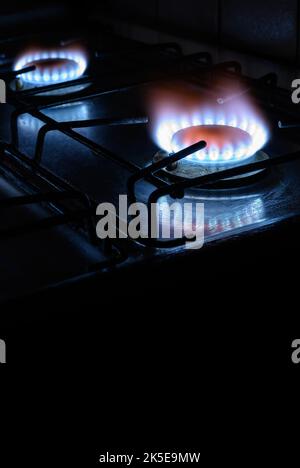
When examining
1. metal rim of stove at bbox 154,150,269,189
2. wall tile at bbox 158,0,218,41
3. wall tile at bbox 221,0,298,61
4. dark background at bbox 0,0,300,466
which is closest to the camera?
dark background at bbox 0,0,300,466

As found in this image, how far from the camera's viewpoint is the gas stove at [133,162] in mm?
734

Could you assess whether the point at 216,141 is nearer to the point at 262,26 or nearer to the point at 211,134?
the point at 211,134

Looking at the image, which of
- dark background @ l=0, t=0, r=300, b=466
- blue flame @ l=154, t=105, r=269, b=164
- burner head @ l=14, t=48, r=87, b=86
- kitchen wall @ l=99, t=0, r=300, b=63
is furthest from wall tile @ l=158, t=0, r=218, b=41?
dark background @ l=0, t=0, r=300, b=466

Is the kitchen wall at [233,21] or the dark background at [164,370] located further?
the kitchen wall at [233,21]

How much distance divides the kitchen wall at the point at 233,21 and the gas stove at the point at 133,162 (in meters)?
0.06

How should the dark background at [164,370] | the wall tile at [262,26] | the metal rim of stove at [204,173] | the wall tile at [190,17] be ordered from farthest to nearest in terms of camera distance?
the wall tile at [190,17], the wall tile at [262,26], the metal rim of stove at [204,173], the dark background at [164,370]

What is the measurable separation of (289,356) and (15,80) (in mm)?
724

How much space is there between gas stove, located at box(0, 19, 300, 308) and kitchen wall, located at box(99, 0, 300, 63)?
0.06 m

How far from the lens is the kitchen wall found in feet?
3.98

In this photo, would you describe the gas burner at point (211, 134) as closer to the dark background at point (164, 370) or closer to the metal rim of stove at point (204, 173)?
the metal rim of stove at point (204, 173)

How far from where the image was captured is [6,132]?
111cm

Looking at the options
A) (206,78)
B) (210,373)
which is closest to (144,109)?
(206,78)

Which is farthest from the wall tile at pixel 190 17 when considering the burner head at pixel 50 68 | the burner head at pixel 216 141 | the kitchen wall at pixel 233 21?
the burner head at pixel 216 141

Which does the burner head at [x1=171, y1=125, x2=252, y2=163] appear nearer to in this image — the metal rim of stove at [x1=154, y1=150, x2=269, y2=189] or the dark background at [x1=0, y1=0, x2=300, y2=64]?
the metal rim of stove at [x1=154, y1=150, x2=269, y2=189]
